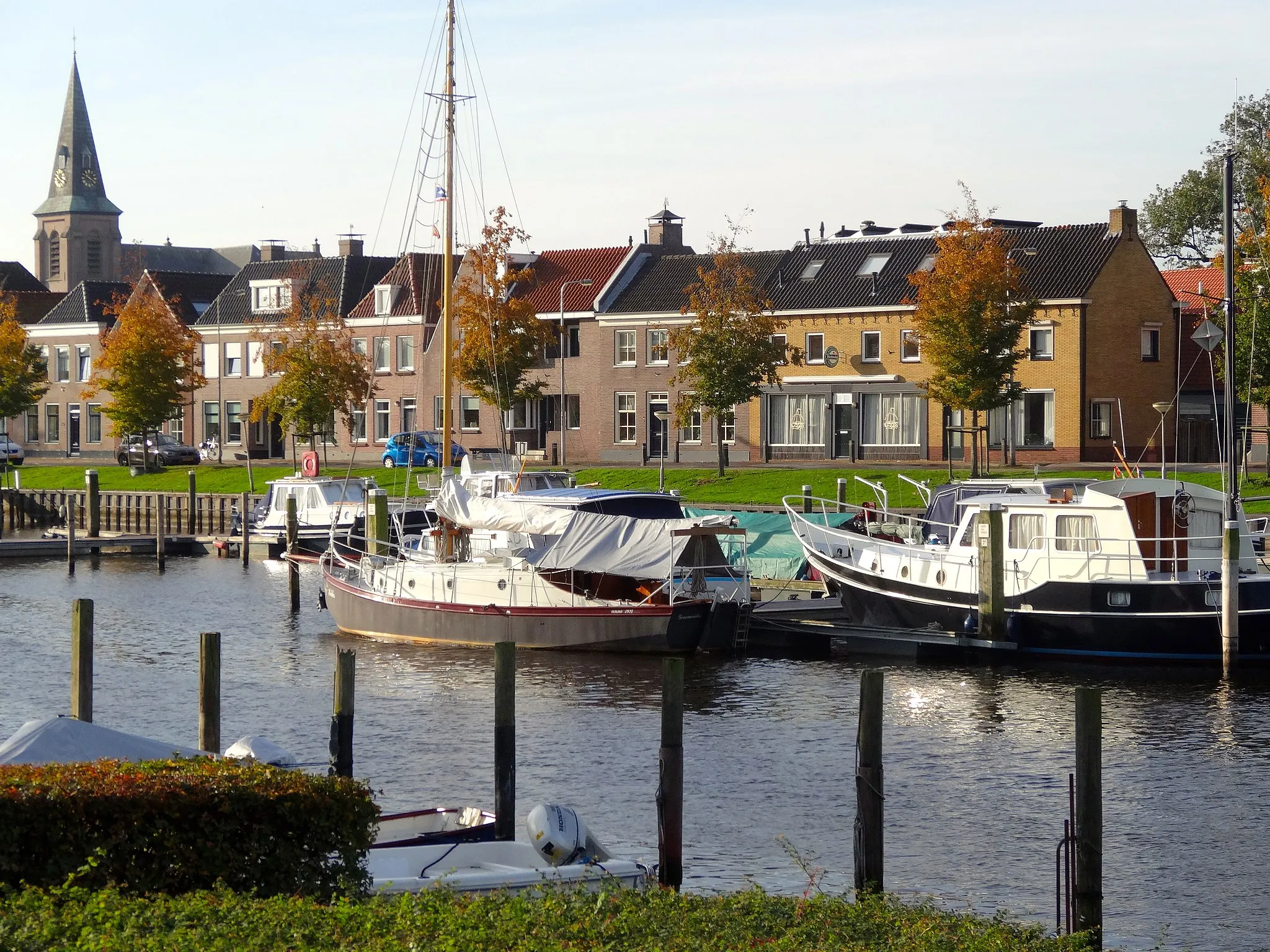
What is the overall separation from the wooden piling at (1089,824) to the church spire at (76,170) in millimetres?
147335

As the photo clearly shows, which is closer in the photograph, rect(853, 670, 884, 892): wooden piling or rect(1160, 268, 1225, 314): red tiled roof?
rect(853, 670, 884, 892): wooden piling

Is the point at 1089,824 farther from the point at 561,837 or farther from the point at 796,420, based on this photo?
the point at 796,420

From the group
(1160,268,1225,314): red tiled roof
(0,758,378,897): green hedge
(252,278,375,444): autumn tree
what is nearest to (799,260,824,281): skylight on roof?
(1160,268,1225,314): red tiled roof

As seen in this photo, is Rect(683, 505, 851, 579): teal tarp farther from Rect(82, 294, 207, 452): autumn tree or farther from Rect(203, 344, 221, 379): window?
Rect(203, 344, 221, 379): window

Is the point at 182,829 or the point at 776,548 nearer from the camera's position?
the point at 182,829

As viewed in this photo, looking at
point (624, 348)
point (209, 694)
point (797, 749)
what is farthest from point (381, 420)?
point (209, 694)

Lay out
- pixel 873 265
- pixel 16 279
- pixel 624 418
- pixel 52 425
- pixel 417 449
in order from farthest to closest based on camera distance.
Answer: pixel 16 279, pixel 52 425, pixel 624 418, pixel 417 449, pixel 873 265

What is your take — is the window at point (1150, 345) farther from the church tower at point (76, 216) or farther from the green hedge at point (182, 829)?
the church tower at point (76, 216)

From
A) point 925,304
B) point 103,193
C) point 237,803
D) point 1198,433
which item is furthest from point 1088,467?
point 103,193

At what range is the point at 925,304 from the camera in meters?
61.4

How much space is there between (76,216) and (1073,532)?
132755 millimetres

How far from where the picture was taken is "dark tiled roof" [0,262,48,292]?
121500 millimetres

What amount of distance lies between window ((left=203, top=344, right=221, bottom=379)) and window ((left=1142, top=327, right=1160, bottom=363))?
5126 centimetres

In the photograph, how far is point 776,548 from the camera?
1724 inches
